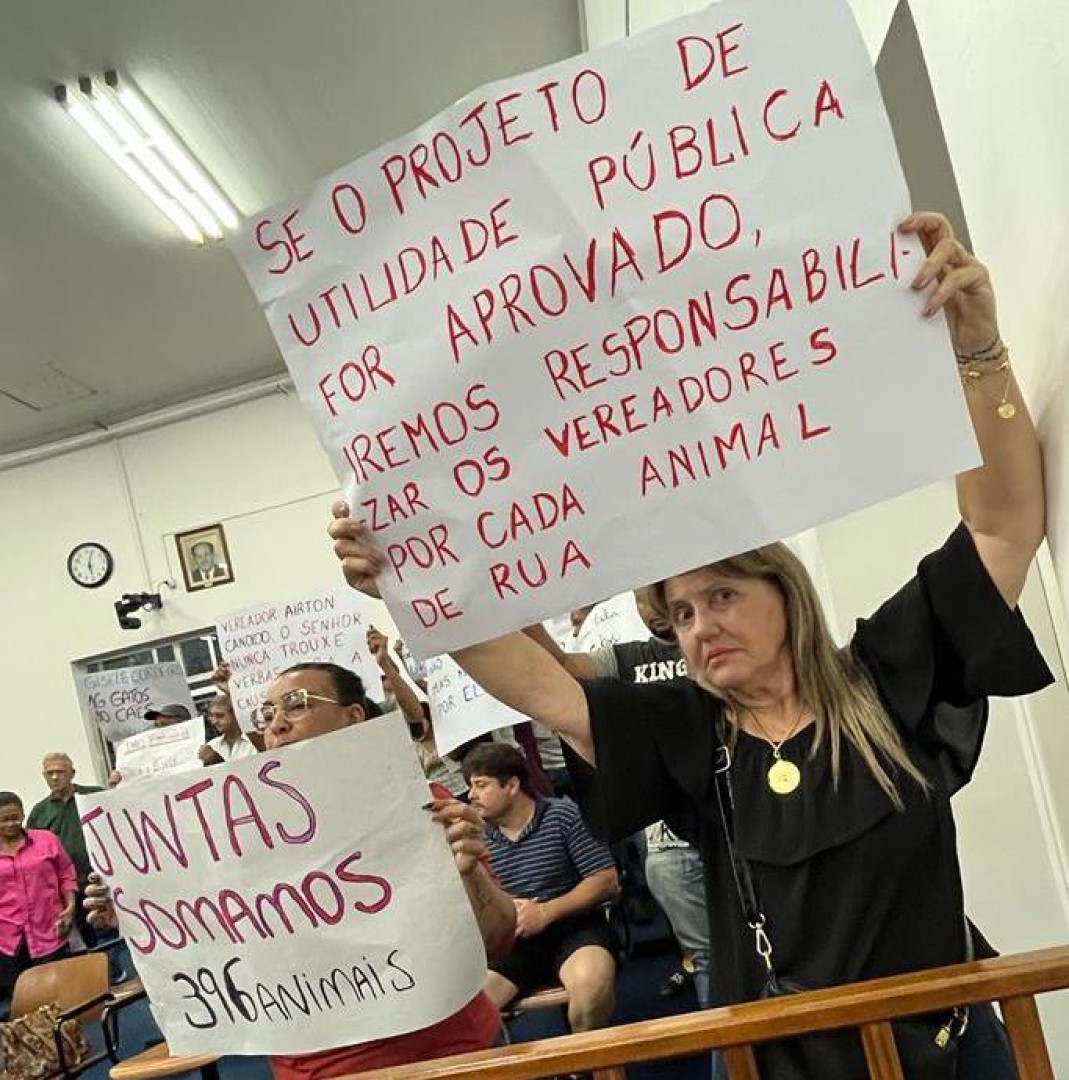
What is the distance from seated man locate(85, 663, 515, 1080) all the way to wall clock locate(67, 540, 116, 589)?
677 cm

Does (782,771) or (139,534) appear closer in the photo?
(782,771)

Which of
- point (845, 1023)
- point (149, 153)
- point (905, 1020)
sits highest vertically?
point (149, 153)

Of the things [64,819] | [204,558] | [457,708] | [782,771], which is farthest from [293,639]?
[204,558]

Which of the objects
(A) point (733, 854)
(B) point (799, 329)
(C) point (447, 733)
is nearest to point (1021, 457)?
(B) point (799, 329)

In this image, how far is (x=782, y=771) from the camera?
1037mm

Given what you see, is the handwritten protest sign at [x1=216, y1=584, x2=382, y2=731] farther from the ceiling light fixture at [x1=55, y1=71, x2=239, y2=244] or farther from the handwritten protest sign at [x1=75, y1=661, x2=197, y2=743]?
the ceiling light fixture at [x1=55, y1=71, x2=239, y2=244]

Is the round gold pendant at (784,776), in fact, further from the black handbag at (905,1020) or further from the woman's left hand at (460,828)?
the woman's left hand at (460,828)

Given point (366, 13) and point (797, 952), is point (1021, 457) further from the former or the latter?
point (366, 13)

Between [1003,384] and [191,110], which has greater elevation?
[191,110]

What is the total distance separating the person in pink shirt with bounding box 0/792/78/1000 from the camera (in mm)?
4930

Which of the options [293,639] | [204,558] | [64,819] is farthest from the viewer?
[204,558]

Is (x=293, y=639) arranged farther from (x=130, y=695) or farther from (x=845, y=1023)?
(x=845, y=1023)

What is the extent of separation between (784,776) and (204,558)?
24.4 ft

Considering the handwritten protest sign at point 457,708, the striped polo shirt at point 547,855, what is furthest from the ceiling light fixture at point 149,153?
the striped polo shirt at point 547,855
